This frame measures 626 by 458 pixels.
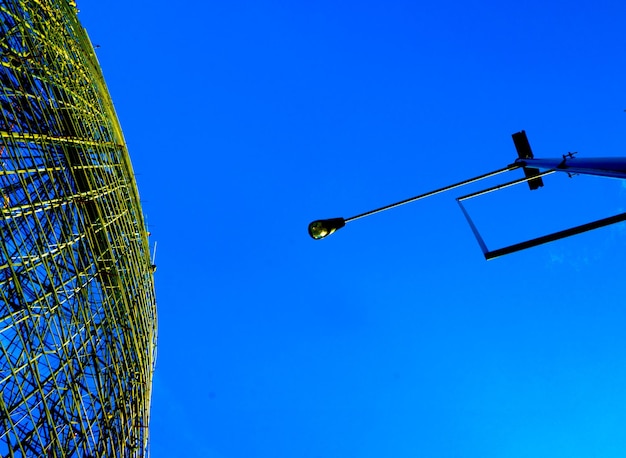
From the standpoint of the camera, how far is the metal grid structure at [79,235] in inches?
610

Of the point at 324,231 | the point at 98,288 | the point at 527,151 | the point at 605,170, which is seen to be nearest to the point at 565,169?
the point at 605,170

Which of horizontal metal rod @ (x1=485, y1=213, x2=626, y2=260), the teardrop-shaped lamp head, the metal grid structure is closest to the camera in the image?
horizontal metal rod @ (x1=485, y1=213, x2=626, y2=260)

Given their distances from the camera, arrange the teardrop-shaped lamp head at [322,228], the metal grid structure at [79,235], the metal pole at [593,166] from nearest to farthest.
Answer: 1. the metal pole at [593,166]
2. the teardrop-shaped lamp head at [322,228]
3. the metal grid structure at [79,235]

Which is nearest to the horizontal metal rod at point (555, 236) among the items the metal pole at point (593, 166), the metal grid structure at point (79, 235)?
the metal pole at point (593, 166)

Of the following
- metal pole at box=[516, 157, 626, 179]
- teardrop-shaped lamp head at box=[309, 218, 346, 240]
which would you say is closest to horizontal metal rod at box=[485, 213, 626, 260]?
metal pole at box=[516, 157, 626, 179]

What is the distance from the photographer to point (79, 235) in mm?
17594

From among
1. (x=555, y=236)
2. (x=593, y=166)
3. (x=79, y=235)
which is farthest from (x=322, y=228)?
(x=79, y=235)

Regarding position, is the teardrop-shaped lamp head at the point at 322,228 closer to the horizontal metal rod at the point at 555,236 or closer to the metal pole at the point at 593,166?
the metal pole at the point at 593,166

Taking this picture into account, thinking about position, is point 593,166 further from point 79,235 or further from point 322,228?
point 79,235

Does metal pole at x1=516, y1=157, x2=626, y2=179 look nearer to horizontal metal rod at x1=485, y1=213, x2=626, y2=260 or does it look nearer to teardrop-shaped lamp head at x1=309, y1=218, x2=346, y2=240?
horizontal metal rod at x1=485, y1=213, x2=626, y2=260

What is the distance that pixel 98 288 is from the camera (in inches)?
771

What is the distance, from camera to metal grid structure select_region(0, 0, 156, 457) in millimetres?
15484

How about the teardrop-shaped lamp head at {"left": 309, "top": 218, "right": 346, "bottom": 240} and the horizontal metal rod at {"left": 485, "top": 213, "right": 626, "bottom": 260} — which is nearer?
the horizontal metal rod at {"left": 485, "top": 213, "right": 626, "bottom": 260}

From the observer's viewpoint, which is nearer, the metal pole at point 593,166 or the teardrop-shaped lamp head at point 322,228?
the metal pole at point 593,166
